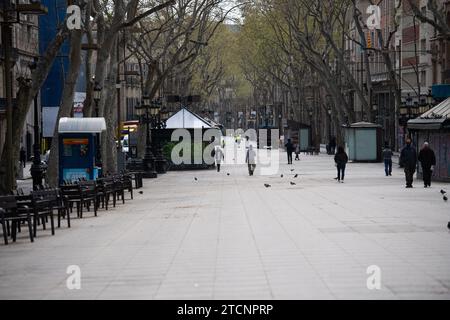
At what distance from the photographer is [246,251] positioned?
16.4 meters

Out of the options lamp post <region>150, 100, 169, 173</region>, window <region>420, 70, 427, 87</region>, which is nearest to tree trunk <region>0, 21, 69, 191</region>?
lamp post <region>150, 100, 169, 173</region>

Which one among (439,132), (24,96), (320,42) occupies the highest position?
(320,42)

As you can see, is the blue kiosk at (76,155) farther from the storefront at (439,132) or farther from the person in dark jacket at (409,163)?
the storefront at (439,132)

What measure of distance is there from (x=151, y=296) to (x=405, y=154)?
2429cm

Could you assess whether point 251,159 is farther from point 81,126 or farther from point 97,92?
point 81,126

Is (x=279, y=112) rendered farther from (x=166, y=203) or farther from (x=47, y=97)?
(x=166, y=203)

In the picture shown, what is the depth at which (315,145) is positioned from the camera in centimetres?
9000

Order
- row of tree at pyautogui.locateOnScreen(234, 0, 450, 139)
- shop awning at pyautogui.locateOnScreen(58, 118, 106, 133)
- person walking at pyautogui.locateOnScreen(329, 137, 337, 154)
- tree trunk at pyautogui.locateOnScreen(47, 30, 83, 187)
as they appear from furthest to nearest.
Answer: person walking at pyautogui.locateOnScreen(329, 137, 337, 154)
row of tree at pyautogui.locateOnScreen(234, 0, 450, 139)
shop awning at pyautogui.locateOnScreen(58, 118, 106, 133)
tree trunk at pyautogui.locateOnScreen(47, 30, 83, 187)

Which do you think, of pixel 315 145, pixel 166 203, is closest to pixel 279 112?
A: pixel 315 145

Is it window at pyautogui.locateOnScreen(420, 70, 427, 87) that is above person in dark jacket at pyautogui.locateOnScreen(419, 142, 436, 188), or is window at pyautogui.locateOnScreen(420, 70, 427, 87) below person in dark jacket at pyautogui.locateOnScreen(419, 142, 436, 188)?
above

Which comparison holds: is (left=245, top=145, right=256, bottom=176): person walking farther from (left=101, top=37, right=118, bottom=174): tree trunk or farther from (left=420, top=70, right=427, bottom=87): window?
(left=420, top=70, right=427, bottom=87): window

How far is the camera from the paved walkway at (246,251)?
40.7 ft

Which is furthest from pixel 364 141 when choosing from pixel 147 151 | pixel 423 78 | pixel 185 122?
pixel 147 151

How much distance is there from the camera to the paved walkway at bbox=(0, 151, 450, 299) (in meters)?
12.4
